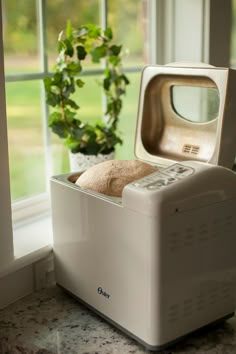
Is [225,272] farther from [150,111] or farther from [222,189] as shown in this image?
[150,111]

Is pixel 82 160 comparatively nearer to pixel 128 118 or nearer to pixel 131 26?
pixel 128 118

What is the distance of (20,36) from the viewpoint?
165cm

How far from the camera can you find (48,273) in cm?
132

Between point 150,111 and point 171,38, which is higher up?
point 171,38

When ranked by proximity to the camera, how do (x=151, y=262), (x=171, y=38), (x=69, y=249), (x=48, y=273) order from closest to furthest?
(x=151, y=262)
(x=69, y=249)
(x=48, y=273)
(x=171, y=38)

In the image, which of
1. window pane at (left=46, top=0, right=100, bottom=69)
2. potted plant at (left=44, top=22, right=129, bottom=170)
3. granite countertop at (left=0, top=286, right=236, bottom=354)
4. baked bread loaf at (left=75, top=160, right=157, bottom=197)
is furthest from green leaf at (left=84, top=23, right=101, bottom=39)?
granite countertop at (left=0, top=286, right=236, bottom=354)

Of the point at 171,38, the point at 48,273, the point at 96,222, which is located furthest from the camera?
the point at 171,38

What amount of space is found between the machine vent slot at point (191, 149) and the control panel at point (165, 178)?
0.89ft

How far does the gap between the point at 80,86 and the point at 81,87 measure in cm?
1

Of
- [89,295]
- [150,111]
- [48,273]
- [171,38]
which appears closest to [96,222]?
[89,295]

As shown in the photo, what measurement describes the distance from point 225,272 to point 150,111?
48 centimetres

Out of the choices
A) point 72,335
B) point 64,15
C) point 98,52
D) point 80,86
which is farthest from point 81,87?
point 72,335

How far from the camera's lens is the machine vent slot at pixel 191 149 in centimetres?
132

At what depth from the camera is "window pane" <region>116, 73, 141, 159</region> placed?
5.95 feet
